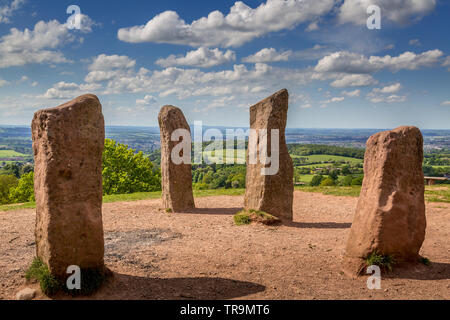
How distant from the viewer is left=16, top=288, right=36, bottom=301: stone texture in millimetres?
6469


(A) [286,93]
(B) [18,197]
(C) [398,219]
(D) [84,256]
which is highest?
(A) [286,93]

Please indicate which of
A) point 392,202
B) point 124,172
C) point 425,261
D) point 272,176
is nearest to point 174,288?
point 392,202

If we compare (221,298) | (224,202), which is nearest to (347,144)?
(224,202)

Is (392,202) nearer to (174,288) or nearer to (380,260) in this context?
(380,260)

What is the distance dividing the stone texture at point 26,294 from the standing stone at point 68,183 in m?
0.56

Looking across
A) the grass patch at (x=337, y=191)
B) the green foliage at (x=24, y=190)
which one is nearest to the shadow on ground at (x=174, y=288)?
the grass patch at (x=337, y=191)

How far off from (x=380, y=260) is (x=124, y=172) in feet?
81.1

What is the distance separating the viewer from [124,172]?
29.3 metres

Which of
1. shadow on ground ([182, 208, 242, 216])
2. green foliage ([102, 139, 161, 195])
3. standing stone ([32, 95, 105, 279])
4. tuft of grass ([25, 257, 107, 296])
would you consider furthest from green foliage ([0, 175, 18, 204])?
standing stone ([32, 95, 105, 279])

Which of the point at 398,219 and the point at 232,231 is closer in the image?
the point at 398,219

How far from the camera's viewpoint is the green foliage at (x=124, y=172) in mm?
28875

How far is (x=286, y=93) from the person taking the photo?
1254 cm
